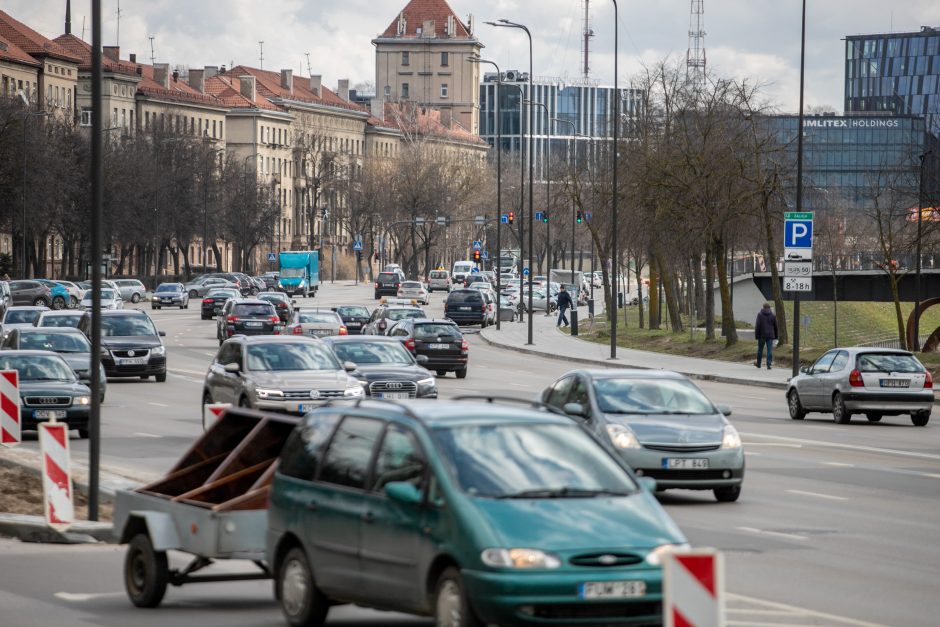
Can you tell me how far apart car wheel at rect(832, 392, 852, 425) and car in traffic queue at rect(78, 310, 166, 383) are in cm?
1595

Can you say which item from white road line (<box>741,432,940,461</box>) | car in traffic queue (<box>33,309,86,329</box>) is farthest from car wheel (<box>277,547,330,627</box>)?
car in traffic queue (<box>33,309,86,329</box>)

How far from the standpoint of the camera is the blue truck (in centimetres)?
11369

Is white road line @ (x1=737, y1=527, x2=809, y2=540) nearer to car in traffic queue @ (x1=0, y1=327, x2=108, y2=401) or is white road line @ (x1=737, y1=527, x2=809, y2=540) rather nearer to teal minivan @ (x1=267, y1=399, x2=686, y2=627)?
teal minivan @ (x1=267, y1=399, x2=686, y2=627)

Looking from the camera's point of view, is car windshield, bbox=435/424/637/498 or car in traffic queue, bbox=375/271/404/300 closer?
car windshield, bbox=435/424/637/498

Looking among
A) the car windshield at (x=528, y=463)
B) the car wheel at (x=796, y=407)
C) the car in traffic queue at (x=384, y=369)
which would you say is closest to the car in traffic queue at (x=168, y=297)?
the car in traffic queue at (x=384, y=369)

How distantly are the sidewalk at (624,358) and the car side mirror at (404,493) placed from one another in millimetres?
36490

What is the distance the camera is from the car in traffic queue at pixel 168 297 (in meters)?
98.6

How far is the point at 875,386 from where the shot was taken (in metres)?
32.1

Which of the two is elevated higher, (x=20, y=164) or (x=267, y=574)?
(x=20, y=164)

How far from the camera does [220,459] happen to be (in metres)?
13.2

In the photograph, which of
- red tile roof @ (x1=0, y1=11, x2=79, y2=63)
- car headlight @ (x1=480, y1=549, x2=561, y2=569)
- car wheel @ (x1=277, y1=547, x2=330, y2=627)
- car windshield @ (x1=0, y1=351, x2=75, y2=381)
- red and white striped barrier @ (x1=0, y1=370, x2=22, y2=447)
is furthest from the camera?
red tile roof @ (x1=0, y1=11, x2=79, y2=63)

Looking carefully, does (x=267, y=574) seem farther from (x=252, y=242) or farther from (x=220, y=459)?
(x=252, y=242)

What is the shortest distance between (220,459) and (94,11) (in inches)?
216

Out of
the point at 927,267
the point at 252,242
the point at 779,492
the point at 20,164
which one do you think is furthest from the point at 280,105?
the point at 779,492
